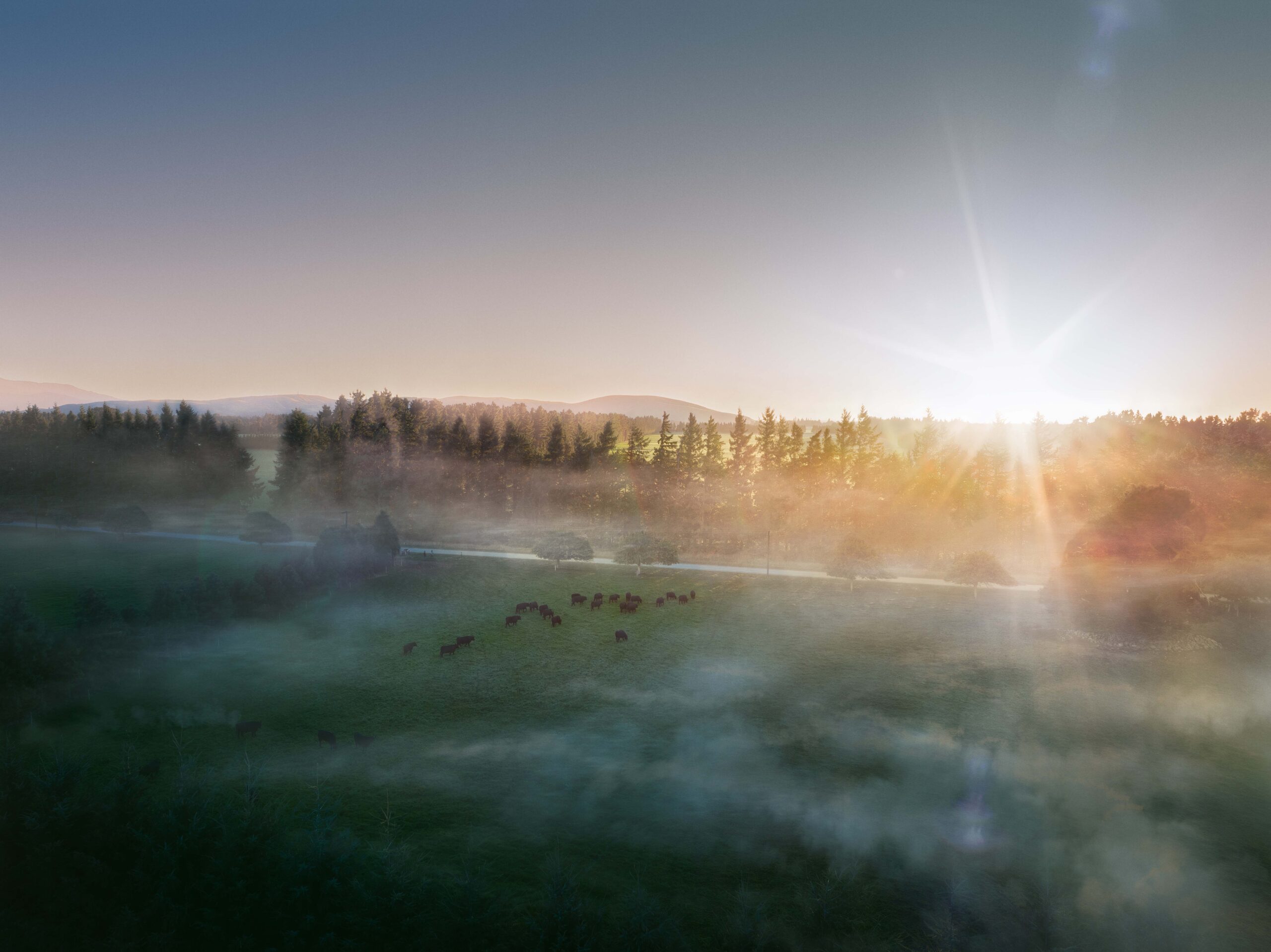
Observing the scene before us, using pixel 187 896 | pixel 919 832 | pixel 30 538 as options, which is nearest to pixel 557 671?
pixel 919 832

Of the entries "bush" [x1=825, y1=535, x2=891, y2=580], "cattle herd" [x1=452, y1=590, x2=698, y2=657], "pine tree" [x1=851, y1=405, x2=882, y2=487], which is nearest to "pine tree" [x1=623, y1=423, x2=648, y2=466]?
"pine tree" [x1=851, y1=405, x2=882, y2=487]

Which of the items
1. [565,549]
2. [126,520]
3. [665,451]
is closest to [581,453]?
[665,451]

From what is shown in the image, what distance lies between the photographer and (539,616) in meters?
40.0

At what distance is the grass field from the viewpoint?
50.0 feet

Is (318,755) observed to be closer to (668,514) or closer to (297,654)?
(297,654)

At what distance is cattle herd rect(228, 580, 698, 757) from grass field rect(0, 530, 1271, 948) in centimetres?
54

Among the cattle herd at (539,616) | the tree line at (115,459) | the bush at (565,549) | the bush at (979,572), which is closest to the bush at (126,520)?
the tree line at (115,459)

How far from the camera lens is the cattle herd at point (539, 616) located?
866 inches

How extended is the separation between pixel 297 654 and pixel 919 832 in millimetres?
30133

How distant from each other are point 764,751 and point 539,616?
21447 mm

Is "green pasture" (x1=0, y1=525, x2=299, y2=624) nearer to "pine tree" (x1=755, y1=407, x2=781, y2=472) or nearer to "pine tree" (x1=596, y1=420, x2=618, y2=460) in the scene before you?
"pine tree" (x1=596, y1=420, x2=618, y2=460)

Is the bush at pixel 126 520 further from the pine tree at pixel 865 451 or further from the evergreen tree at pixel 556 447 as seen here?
the pine tree at pixel 865 451

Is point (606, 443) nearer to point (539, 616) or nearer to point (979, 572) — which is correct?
point (539, 616)

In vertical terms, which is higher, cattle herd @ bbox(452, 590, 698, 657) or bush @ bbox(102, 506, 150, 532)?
bush @ bbox(102, 506, 150, 532)
